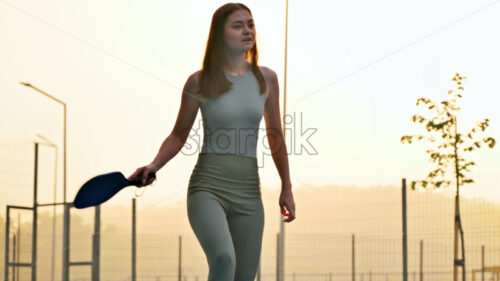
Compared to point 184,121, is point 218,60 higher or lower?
higher

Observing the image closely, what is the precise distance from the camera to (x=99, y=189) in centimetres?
396

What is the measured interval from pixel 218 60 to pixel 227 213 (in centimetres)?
92

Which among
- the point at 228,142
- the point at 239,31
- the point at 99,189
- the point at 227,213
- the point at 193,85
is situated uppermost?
the point at 239,31

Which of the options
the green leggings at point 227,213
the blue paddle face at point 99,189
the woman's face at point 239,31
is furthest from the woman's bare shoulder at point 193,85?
the blue paddle face at point 99,189

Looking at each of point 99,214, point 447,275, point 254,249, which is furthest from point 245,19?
point 447,275

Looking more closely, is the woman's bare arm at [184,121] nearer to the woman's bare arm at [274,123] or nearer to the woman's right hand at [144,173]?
the woman's right hand at [144,173]

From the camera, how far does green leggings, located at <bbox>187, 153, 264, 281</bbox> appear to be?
3.79 meters

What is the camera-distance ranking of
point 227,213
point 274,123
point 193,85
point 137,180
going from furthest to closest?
point 274,123 → point 193,85 → point 227,213 → point 137,180

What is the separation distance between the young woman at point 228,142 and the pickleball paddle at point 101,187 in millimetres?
88

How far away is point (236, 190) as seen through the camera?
4.02 metres

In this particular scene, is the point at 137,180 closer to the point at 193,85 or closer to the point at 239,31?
the point at 193,85

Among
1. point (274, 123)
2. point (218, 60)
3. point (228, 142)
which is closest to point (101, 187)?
point (228, 142)

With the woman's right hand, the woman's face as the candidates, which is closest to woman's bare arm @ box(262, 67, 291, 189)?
the woman's face

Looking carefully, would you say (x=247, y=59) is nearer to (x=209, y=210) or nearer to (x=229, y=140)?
(x=229, y=140)
